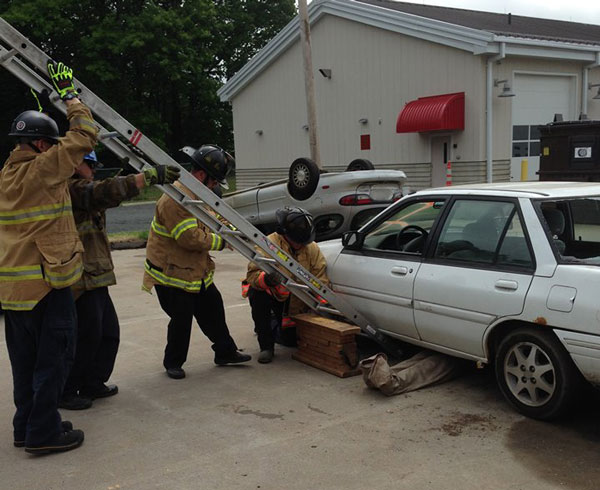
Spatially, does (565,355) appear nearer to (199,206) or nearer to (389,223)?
(389,223)

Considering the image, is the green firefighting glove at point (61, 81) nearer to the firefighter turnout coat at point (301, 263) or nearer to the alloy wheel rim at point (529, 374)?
the firefighter turnout coat at point (301, 263)

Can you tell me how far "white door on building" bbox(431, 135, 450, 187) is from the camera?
1812cm

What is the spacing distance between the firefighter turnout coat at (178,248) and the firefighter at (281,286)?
533 millimetres

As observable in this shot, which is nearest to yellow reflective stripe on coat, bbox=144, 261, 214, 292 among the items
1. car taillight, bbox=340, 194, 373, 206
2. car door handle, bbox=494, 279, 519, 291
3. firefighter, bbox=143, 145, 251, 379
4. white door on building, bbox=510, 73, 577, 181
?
firefighter, bbox=143, 145, 251, 379

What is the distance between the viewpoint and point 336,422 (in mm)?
4379

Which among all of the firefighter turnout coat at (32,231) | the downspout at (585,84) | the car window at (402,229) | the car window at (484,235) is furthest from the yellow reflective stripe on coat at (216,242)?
the downspout at (585,84)

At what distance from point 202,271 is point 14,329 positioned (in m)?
1.63

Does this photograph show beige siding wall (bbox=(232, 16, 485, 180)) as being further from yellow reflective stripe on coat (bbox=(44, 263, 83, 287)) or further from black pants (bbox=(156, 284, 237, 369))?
yellow reflective stripe on coat (bbox=(44, 263, 83, 287))

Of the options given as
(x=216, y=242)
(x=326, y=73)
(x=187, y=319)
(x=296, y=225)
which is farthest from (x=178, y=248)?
(x=326, y=73)

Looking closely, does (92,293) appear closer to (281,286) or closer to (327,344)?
(281,286)

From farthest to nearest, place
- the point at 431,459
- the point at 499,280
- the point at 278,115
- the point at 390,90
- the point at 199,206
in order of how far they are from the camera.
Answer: the point at 278,115, the point at 390,90, the point at 199,206, the point at 499,280, the point at 431,459

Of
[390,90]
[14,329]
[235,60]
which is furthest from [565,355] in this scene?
[235,60]

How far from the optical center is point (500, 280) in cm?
436

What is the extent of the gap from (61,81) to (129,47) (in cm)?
3205
